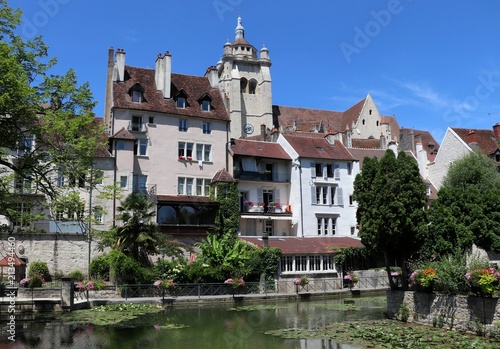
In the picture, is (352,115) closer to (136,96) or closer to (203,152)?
(203,152)

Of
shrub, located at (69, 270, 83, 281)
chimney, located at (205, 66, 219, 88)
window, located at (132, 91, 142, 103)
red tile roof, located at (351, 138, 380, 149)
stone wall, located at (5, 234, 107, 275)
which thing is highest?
chimney, located at (205, 66, 219, 88)

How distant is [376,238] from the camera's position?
21750mm

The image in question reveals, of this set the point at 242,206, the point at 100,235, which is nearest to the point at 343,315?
the point at 100,235

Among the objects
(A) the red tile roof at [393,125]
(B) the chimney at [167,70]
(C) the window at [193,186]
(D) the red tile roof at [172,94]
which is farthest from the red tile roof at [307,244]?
(A) the red tile roof at [393,125]

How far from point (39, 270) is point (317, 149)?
27.4m

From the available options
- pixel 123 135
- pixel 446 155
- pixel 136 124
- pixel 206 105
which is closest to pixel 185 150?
pixel 136 124

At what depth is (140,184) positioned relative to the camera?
132 ft

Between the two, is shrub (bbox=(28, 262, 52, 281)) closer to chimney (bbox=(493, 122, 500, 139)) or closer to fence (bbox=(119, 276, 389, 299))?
fence (bbox=(119, 276, 389, 299))

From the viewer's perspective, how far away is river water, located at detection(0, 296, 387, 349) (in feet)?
55.0

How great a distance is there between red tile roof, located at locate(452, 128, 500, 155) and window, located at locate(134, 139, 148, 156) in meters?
33.6

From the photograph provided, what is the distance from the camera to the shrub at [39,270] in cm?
3353

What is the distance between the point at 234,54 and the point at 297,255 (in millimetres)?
48014

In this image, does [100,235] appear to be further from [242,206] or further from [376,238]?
[242,206]

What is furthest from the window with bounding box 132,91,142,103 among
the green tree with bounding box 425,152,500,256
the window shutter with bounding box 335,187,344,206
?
the green tree with bounding box 425,152,500,256
